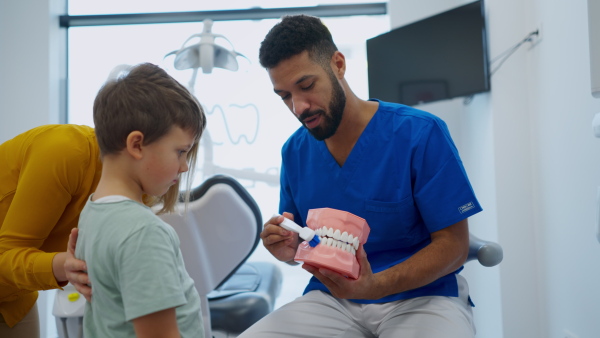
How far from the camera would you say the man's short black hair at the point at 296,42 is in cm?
144

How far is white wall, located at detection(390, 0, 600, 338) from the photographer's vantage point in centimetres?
185

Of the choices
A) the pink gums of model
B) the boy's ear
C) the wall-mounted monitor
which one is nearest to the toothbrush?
the pink gums of model

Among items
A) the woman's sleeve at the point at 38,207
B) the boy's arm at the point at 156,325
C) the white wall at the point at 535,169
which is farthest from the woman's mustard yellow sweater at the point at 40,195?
the white wall at the point at 535,169

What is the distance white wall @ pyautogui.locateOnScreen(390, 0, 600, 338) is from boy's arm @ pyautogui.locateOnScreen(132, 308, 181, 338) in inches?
54.4

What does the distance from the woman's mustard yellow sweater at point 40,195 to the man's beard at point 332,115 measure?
535 mm

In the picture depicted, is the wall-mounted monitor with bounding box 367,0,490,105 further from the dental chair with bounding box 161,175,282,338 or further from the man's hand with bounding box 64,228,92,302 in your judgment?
the man's hand with bounding box 64,228,92,302

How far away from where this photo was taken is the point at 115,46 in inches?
153

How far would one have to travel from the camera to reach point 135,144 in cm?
97

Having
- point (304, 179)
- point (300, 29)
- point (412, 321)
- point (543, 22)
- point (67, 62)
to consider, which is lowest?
point (412, 321)

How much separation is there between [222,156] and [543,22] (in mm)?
2234

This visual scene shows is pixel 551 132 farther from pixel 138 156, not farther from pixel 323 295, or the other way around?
pixel 138 156

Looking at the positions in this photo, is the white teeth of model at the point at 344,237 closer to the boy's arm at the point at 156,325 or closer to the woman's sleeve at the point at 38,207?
the boy's arm at the point at 156,325

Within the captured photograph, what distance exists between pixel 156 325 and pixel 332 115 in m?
0.76

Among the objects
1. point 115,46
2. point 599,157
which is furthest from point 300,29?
point 115,46
